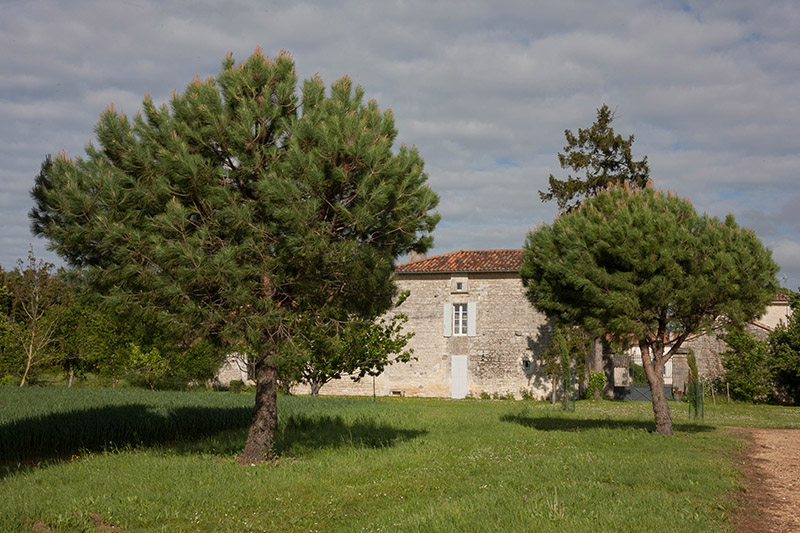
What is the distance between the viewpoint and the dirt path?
7.25m

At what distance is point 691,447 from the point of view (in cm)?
1273

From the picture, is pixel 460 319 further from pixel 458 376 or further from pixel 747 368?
pixel 747 368

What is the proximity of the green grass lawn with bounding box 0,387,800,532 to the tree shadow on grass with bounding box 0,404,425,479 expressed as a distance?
42 millimetres

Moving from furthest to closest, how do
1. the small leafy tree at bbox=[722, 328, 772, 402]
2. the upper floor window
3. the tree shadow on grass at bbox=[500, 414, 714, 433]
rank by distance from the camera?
the upper floor window, the small leafy tree at bbox=[722, 328, 772, 402], the tree shadow on grass at bbox=[500, 414, 714, 433]

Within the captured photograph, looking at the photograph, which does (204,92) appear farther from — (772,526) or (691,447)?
(691,447)

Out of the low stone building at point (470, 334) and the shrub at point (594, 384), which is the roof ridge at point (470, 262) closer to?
the low stone building at point (470, 334)

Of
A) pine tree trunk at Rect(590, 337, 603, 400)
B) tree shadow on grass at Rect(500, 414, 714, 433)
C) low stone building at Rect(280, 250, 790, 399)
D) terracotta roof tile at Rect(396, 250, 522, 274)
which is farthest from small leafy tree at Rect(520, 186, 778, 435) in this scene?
pine tree trunk at Rect(590, 337, 603, 400)

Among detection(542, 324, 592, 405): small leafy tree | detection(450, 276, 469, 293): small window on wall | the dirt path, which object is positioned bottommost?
the dirt path

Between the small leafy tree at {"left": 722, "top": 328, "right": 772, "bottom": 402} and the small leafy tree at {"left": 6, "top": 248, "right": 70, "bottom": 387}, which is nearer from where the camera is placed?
the small leafy tree at {"left": 6, "top": 248, "right": 70, "bottom": 387}

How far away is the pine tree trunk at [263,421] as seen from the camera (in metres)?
11.0

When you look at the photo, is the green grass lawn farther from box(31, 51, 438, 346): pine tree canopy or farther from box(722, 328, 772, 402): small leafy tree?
box(722, 328, 772, 402): small leafy tree

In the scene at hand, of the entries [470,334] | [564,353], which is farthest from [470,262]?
[564,353]

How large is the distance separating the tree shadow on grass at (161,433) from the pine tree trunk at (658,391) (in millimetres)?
5700

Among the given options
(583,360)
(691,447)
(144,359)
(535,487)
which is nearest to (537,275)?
(691,447)
